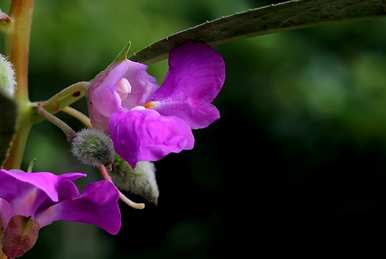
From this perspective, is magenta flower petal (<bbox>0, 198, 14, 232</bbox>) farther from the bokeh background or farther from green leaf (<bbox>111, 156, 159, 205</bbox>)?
the bokeh background

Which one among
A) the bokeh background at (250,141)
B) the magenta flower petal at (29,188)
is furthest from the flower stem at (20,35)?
Answer: the bokeh background at (250,141)

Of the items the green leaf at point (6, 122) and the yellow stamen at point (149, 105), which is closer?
the green leaf at point (6, 122)

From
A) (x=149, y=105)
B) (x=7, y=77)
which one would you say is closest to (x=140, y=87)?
(x=149, y=105)

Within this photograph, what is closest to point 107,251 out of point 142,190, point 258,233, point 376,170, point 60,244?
point 60,244

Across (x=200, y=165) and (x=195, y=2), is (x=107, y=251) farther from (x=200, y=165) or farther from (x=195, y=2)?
(x=195, y=2)

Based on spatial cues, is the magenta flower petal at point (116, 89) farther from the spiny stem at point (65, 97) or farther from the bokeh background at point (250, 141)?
the bokeh background at point (250, 141)

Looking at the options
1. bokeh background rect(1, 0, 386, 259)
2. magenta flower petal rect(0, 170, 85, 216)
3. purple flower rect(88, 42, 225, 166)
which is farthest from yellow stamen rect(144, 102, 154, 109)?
bokeh background rect(1, 0, 386, 259)
